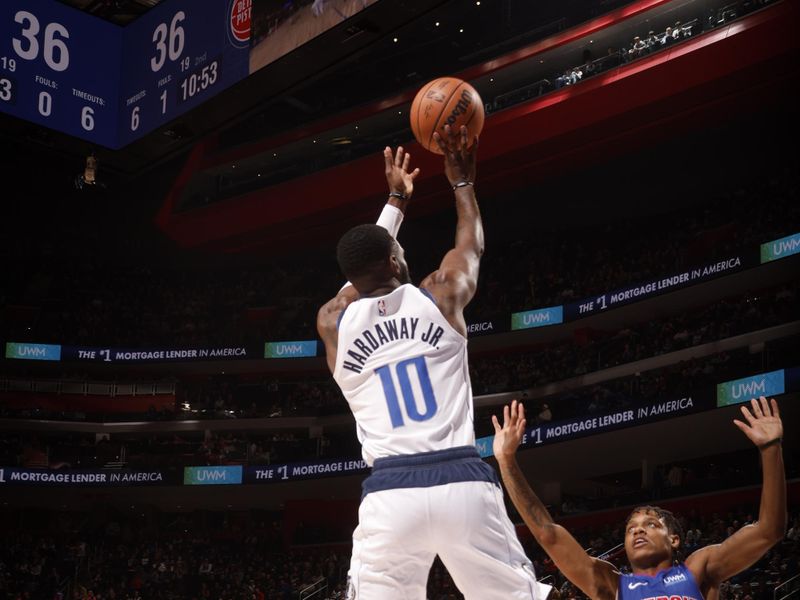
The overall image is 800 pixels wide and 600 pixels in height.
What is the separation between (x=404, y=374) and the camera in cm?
367

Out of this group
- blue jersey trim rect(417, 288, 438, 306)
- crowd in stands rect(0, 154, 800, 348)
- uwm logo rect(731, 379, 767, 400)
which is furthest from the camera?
crowd in stands rect(0, 154, 800, 348)

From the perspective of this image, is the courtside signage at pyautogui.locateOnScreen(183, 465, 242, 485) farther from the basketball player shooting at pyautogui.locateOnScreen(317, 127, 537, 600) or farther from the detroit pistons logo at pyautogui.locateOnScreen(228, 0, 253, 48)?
the basketball player shooting at pyautogui.locateOnScreen(317, 127, 537, 600)

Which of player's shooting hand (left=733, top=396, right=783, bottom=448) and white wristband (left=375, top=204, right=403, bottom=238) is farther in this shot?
white wristband (left=375, top=204, right=403, bottom=238)

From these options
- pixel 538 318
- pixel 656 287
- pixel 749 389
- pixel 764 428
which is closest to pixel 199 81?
pixel 764 428

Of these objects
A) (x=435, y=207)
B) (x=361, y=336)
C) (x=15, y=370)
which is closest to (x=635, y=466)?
(x=435, y=207)

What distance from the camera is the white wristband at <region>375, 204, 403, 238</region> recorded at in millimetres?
4297

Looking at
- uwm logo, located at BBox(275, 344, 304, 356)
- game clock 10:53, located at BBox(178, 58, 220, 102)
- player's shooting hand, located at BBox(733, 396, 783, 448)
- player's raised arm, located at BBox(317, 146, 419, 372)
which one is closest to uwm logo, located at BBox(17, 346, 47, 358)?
uwm logo, located at BBox(275, 344, 304, 356)

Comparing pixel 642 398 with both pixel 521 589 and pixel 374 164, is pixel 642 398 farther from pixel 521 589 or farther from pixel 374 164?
pixel 521 589

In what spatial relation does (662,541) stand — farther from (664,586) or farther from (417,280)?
(417,280)

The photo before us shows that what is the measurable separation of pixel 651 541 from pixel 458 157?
1.91 m

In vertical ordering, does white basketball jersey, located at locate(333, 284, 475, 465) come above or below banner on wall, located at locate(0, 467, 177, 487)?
below

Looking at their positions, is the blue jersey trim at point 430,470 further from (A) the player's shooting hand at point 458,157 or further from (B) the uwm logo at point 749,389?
(B) the uwm logo at point 749,389

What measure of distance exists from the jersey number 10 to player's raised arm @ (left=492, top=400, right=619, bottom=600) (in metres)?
0.64

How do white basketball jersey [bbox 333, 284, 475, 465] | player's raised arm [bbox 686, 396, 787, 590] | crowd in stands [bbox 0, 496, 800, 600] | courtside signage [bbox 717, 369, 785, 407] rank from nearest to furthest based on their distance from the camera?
white basketball jersey [bbox 333, 284, 475, 465], player's raised arm [bbox 686, 396, 787, 590], courtside signage [bbox 717, 369, 785, 407], crowd in stands [bbox 0, 496, 800, 600]
